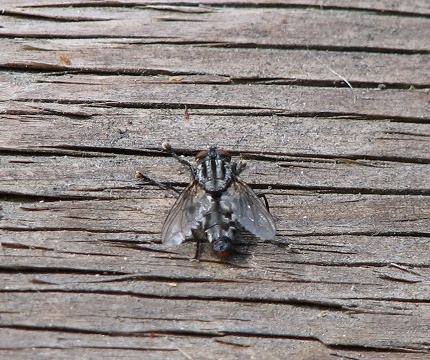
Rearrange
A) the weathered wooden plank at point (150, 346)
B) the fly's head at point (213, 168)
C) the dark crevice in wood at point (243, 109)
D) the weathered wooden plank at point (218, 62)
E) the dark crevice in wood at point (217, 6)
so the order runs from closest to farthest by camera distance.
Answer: the weathered wooden plank at point (150, 346) → the fly's head at point (213, 168) → the dark crevice in wood at point (243, 109) → the weathered wooden plank at point (218, 62) → the dark crevice in wood at point (217, 6)

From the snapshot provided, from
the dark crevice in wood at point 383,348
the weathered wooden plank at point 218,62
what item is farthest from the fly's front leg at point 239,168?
the dark crevice in wood at point 383,348

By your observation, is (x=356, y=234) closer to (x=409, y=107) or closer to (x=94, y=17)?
(x=409, y=107)

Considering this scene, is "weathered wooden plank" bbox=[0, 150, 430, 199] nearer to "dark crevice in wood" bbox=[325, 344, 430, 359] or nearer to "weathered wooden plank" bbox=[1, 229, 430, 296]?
"weathered wooden plank" bbox=[1, 229, 430, 296]

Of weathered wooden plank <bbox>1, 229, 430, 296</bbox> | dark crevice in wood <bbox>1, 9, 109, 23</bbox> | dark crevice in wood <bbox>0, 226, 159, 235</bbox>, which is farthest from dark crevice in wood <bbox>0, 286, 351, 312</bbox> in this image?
dark crevice in wood <bbox>1, 9, 109, 23</bbox>

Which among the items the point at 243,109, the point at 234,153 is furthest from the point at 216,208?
the point at 243,109

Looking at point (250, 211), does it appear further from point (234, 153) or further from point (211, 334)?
point (211, 334)

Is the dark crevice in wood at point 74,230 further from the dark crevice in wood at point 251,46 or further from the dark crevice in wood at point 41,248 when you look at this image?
the dark crevice in wood at point 251,46
